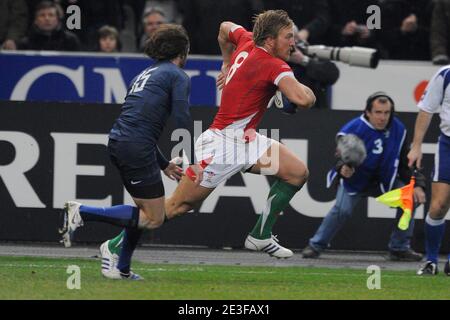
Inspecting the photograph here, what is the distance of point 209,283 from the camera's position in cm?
1043

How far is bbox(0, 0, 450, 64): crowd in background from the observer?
15.7m

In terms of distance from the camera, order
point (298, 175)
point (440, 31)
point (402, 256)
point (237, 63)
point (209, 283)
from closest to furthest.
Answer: point (209, 283) < point (298, 175) < point (237, 63) < point (402, 256) < point (440, 31)

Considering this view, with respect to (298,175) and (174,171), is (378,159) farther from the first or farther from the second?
(174,171)

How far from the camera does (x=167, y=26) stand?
10164 mm

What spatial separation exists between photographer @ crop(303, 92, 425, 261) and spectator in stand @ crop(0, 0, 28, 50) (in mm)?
5136

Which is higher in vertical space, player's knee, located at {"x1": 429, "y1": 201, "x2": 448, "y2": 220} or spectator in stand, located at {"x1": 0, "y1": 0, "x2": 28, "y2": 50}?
spectator in stand, located at {"x1": 0, "y1": 0, "x2": 28, "y2": 50}

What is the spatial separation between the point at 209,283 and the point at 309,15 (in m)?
6.19

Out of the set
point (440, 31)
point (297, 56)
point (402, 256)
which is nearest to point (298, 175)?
point (402, 256)

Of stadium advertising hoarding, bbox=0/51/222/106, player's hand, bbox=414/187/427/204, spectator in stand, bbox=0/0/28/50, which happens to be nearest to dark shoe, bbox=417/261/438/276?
player's hand, bbox=414/187/427/204

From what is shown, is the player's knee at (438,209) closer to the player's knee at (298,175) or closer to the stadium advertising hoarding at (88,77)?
the player's knee at (298,175)

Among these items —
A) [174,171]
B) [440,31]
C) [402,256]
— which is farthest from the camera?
[440,31]

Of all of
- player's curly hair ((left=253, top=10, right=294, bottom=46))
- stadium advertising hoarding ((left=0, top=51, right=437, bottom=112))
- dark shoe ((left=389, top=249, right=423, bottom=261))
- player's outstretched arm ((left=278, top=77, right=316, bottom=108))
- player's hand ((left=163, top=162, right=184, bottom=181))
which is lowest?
dark shoe ((left=389, top=249, right=423, bottom=261))

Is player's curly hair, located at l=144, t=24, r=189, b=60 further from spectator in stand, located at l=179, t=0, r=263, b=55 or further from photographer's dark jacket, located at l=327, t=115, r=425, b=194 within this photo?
spectator in stand, located at l=179, t=0, r=263, b=55
